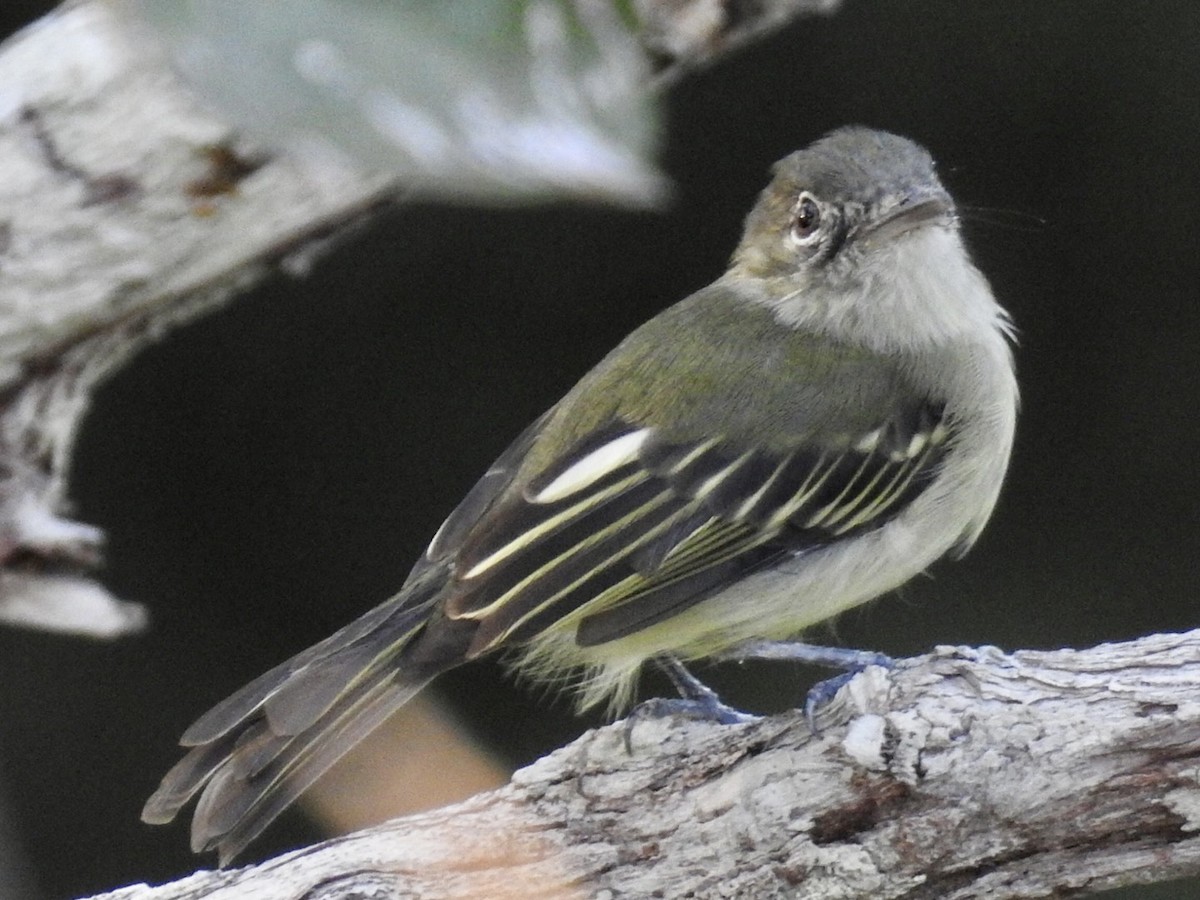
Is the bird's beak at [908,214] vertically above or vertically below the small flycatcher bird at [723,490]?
above

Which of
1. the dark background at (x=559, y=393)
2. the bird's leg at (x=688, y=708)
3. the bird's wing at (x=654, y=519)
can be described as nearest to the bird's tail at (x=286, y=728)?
the bird's wing at (x=654, y=519)

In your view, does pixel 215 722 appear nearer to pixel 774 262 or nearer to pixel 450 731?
pixel 774 262

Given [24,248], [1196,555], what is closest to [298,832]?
[24,248]

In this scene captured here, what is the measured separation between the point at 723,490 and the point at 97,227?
46.0 inches

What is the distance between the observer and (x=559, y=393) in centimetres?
457

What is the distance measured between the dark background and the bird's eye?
1431mm

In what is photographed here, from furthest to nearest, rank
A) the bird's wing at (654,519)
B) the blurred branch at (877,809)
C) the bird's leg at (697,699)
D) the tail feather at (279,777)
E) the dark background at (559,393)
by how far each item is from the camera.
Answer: the dark background at (559,393) → the bird's leg at (697,699) → the bird's wing at (654,519) → the tail feather at (279,777) → the blurred branch at (877,809)

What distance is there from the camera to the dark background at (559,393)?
14.5ft

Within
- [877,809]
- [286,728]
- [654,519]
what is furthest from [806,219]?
[286,728]

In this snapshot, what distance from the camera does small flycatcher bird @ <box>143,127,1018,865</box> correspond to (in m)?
2.41

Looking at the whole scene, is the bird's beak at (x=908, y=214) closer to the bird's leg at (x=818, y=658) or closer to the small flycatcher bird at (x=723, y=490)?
the small flycatcher bird at (x=723, y=490)

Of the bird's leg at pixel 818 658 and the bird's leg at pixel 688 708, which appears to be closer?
the bird's leg at pixel 818 658

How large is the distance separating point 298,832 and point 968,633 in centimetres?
201

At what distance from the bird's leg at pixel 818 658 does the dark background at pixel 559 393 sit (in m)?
1.63
